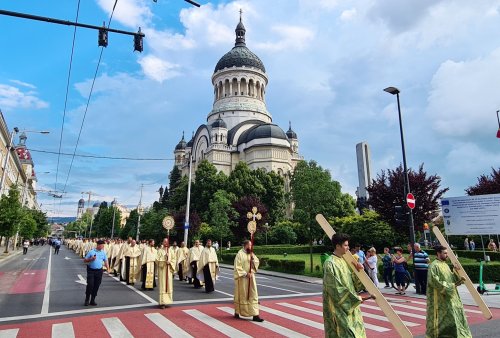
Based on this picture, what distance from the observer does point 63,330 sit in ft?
21.6

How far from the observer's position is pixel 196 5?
7250 mm

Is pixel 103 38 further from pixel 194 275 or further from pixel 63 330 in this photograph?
pixel 194 275

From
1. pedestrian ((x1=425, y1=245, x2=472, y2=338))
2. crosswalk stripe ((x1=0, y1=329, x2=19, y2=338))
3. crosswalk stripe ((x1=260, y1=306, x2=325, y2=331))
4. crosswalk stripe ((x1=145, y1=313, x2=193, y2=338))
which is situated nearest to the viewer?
pedestrian ((x1=425, y1=245, x2=472, y2=338))

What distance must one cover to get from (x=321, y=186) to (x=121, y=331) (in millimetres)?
17451

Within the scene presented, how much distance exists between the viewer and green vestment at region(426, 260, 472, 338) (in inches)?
203

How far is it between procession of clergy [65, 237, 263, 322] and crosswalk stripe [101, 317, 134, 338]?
1.71 meters

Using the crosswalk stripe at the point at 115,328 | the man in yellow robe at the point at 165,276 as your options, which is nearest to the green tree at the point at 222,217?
the man in yellow robe at the point at 165,276

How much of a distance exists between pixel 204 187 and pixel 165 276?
4238 cm

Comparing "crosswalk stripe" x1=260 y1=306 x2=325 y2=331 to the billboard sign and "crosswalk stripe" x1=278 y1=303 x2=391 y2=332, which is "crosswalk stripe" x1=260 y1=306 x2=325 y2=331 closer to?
"crosswalk stripe" x1=278 y1=303 x2=391 y2=332

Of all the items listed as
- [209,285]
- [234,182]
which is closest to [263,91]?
[234,182]

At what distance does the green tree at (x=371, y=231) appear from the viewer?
29.0m

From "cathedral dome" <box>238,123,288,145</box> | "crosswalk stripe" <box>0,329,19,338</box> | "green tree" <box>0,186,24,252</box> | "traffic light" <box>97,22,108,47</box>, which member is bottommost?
"crosswalk stripe" <box>0,329,19,338</box>

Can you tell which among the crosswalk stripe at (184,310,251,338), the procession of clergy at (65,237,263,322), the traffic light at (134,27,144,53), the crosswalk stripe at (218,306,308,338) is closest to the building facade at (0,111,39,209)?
the procession of clergy at (65,237,263,322)

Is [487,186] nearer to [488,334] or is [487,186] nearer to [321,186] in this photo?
[321,186]
